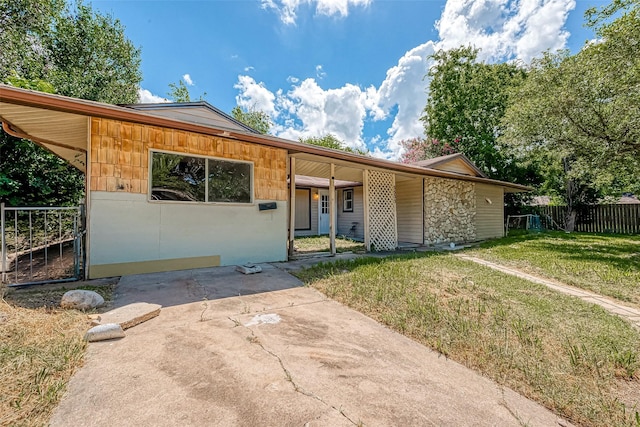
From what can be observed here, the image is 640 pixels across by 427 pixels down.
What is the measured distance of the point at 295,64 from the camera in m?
17.6

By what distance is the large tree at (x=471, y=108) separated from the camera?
54.2 ft

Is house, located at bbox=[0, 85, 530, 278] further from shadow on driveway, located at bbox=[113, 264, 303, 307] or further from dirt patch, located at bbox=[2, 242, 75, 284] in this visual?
dirt patch, located at bbox=[2, 242, 75, 284]

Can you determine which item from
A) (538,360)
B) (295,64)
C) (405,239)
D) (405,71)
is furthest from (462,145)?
(538,360)

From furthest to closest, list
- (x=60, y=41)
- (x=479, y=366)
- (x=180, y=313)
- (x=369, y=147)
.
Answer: (x=369, y=147), (x=60, y=41), (x=180, y=313), (x=479, y=366)

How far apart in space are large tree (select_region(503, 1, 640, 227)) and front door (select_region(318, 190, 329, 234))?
7873mm

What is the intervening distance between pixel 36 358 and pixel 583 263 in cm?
935

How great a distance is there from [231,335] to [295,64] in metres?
18.5

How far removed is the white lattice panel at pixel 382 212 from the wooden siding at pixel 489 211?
16.1ft

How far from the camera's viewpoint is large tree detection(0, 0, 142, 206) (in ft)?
28.9

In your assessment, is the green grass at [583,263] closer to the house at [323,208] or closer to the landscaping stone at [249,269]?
the house at [323,208]

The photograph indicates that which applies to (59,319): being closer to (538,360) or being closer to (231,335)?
(231,335)

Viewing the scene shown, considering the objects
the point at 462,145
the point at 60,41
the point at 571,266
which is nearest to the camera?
the point at 571,266

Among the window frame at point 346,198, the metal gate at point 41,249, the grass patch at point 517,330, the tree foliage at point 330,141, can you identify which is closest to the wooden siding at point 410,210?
the window frame at point 346,198

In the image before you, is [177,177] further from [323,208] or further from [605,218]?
[605,218]
